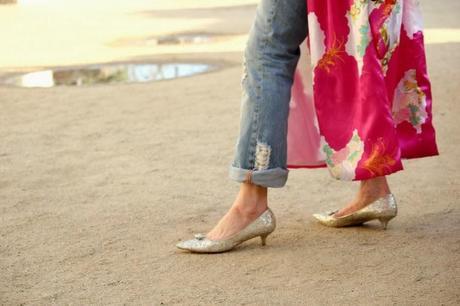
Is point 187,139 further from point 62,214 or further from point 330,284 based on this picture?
point 330,284

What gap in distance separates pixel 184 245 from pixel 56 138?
2125 mm

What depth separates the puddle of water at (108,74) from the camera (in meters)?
7.32

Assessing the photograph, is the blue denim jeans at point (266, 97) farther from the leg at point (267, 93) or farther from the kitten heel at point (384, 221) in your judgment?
the kitten heel at point (384, 221)

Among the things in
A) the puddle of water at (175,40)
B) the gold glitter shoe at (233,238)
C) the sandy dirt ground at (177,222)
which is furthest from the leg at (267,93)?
the puddle of water at (175,40)

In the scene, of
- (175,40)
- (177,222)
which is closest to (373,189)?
(177,222)

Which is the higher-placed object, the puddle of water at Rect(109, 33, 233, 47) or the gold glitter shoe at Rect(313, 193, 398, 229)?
the gold glitter shoe at Rect(313, 193, 398, 229)

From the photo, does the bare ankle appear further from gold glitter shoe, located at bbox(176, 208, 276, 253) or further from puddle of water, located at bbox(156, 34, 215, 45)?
puddle of water, located at bbox(156, 34, 215, 45)

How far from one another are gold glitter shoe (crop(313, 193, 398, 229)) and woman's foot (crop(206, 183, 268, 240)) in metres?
0.32

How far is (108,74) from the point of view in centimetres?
768

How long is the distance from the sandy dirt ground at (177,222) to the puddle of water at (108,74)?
1219mm

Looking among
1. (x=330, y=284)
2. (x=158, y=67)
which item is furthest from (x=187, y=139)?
(x=158, y=67)

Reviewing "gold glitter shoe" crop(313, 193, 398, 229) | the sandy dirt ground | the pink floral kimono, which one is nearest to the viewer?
the sandy dirt ground

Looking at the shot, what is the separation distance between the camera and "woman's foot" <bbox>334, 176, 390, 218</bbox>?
3459 millimetres

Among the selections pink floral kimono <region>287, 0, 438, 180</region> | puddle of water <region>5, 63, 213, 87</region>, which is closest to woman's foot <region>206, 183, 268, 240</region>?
pink floral kimono <region>287, 0, 438, 180</region>
